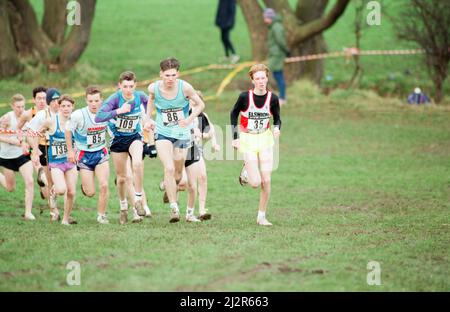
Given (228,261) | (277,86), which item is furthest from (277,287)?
(277,86)

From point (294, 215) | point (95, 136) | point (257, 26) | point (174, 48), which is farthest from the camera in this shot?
point (174, 48)

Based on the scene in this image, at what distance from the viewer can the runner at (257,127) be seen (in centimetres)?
1180

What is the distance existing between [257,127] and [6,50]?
565 inches

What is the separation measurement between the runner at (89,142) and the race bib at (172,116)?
0.92 meters

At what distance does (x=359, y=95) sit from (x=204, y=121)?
13.3 metres

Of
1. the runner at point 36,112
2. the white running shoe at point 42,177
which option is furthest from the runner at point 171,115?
the white running shoe at point 42,177

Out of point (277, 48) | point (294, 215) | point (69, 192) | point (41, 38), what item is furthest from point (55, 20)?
point (294, 215)

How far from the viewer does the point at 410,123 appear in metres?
23.3

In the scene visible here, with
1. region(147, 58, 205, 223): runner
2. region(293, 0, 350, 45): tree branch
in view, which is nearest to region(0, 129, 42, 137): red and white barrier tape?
region(147, 58, 205, 223): runner

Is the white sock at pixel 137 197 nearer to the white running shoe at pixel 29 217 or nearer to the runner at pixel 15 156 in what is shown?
the white running shoe at pixel 29 217

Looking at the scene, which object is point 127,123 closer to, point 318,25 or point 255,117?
point 255,117

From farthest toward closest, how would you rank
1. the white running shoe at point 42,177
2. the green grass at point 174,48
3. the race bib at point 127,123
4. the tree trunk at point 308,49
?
the tree trunk at point 308,49
the green grass at point 174,48
the white running shoe at point 42,177
the race bib at point 127,123

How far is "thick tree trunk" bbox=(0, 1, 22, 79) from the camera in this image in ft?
78.8

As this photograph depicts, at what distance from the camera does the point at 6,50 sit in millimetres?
24328
